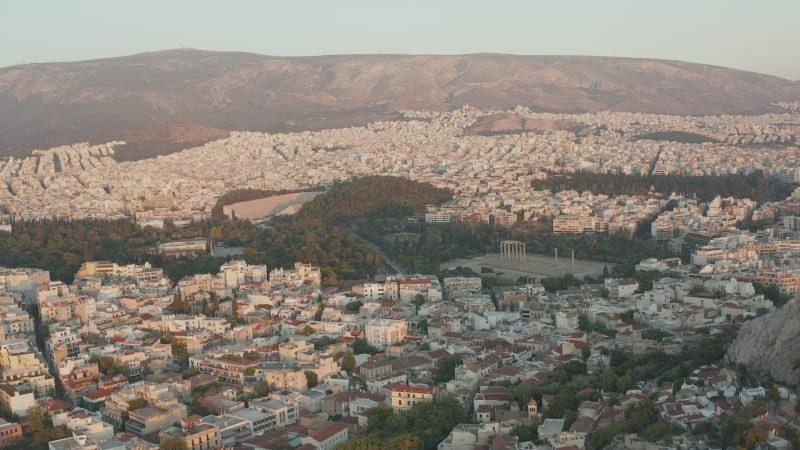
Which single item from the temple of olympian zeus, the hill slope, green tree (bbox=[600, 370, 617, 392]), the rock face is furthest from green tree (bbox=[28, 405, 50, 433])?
the hill slope

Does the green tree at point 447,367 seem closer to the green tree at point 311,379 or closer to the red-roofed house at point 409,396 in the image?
the red-roofed house at point 409,396

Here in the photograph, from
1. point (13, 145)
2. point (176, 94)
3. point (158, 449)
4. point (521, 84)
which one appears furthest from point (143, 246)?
point (521, 84)

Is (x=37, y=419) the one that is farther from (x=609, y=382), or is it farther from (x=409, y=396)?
(x=609, y=382)

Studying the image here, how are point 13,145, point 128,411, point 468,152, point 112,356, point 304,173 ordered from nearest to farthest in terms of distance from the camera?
point 128,411 → point 112,356 → point 304,173 → point 468,152 → point 13,145

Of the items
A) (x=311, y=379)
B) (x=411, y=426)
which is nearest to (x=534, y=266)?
(x=311, y=379)

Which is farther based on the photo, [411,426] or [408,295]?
[408,295]

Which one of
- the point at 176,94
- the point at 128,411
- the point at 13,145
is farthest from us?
the point at 176,94

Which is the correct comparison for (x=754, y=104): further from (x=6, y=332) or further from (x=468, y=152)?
(x=6, y=332)

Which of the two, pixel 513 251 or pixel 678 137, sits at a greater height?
pixel 678 137
